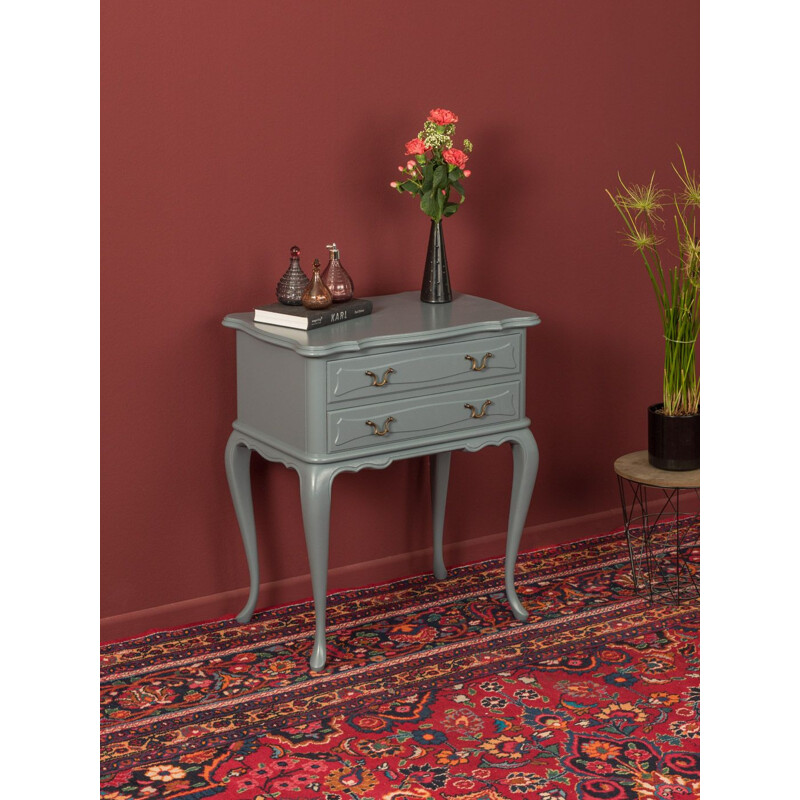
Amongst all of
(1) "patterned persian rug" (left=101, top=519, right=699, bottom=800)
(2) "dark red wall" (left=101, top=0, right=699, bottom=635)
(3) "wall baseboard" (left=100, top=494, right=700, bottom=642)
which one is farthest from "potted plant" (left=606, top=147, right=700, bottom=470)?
(3) "wall baseboard" (left=100, top=494, right=700, bottom=642)

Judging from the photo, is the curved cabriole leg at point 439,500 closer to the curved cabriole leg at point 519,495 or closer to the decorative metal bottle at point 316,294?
the curved cabriole leg at point 519,495

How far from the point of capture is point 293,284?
301cm

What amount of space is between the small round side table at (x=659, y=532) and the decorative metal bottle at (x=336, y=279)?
3.53 ft

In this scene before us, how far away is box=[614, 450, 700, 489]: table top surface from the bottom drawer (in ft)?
1.67

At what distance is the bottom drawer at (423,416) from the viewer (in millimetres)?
2850

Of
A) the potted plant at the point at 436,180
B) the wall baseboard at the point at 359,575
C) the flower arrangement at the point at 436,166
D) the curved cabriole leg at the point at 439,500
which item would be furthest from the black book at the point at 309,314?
the wall baseboard at the point at 359,575

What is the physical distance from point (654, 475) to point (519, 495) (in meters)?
0.46

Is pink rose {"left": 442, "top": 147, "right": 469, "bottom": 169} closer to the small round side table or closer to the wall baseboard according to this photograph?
the small round side table

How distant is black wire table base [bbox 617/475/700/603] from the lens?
3.54 m

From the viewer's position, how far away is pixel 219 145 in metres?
3.07

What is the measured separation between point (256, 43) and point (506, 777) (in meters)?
2.05

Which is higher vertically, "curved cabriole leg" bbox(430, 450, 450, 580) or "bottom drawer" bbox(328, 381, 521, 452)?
"bottom drawer" bbox(328, 381, 521, 452)

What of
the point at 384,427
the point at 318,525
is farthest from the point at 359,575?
the point at 384,427
